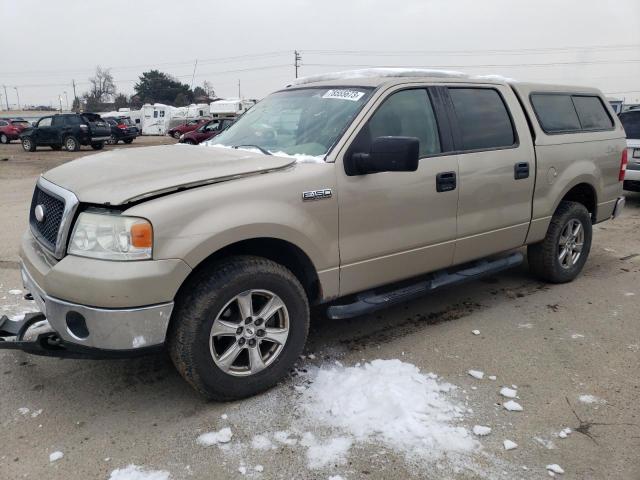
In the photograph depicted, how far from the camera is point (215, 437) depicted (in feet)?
9.16

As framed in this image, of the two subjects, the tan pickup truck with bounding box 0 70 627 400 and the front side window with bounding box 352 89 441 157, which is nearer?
the tan pickup truck with bounding box 0 70 627 400

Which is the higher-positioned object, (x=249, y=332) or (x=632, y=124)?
(x=632, y=124)

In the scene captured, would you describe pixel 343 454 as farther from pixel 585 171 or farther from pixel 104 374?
pixel 585 171

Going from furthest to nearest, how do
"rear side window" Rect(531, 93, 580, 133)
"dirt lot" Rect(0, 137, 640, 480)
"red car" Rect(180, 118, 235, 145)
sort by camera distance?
"red car" Rect(180, 118, 235, 145)
"rear side window" Rect(531, 93, 580, 133)
"dirt lot" Rect(0, 137, 640, 480)

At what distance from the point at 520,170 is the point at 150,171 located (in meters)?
2.93

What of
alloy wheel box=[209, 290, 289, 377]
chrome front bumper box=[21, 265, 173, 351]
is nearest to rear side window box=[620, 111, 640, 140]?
alloy wheel box=[209, 290, 289, 377]

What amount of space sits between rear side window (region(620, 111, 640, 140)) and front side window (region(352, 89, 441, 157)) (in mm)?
6902

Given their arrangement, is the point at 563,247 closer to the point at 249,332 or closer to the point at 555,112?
the point at 555,112

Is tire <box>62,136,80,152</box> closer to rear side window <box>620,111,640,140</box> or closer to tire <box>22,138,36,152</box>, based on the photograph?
tire <box>22,138,36,152</box>

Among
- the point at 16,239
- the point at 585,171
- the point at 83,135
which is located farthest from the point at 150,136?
the point at 585,171

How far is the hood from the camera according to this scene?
9.03 feet

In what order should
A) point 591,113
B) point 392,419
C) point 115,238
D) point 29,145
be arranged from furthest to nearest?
point 29,145
point 591,113
point 392,419
point 115,238

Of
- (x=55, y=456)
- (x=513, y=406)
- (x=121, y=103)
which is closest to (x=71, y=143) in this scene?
(x=55, y=456)

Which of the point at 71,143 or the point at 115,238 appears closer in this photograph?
the point at 115,238
